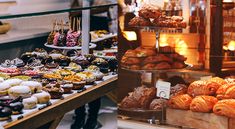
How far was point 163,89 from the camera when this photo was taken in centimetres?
215

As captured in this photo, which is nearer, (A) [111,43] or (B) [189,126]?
(B) [189,126]

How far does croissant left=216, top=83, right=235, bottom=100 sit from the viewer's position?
6.40 feet

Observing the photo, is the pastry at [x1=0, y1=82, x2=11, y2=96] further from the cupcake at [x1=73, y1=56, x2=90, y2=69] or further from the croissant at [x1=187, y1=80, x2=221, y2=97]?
the croissant at [x1=187, y1=80, x2=221, y2=97]

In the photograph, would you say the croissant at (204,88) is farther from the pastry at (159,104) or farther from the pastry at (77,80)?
the pastry at (77,80)

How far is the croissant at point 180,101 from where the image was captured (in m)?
2.03

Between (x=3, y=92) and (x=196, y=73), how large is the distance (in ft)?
3.47

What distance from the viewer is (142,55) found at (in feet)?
7.00

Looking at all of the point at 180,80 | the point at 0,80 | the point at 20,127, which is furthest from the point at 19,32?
the point at 180,80

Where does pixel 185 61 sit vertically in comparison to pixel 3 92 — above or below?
above

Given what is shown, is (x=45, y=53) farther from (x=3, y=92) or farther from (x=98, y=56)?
(x=3, y=92)

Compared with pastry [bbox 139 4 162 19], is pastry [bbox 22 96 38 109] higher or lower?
lower

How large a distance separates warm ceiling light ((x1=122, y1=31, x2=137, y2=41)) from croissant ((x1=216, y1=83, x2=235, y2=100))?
499 mm

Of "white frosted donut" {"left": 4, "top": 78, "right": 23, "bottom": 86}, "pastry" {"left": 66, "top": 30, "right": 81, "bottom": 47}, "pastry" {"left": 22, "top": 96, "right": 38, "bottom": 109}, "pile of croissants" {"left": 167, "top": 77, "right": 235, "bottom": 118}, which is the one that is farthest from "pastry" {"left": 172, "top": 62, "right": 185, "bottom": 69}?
"pastry" {"left": 66, "top": 30, "right": 81, "bottom": 47}

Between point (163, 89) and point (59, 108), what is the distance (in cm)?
57
